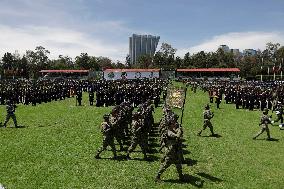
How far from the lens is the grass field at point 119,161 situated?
567 inches

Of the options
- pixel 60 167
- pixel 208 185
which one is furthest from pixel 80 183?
pixel 208 185

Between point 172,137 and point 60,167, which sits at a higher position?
point 172,137

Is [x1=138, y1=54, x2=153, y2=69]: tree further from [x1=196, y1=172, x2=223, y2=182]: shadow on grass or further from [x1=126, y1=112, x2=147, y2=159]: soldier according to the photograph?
[x1=196, y1=172, x2=223, y2=182]: shadow on grass

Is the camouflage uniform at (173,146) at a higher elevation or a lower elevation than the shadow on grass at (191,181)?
higher

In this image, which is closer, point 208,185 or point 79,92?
point 208,185

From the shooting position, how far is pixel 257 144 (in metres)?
21.7

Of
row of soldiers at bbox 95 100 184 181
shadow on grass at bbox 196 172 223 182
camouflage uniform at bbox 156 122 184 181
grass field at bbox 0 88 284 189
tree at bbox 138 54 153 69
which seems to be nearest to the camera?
camouflage uniform at bbox 156 122 184 181

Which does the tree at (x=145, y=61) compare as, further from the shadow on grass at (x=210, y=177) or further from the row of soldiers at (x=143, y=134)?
the shadow on grass at (x=210, y=177)

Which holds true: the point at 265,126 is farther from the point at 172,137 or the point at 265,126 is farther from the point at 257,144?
the point at 172,137

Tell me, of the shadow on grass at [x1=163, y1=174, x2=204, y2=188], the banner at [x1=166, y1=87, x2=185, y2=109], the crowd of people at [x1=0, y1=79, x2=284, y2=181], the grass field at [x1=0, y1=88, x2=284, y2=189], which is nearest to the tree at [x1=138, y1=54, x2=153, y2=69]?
the crowd of people at [x1=0, y1=79, x2=284, y2=181]

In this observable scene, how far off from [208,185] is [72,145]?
879cm

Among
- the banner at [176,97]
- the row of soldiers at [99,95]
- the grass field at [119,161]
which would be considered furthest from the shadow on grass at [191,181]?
the row of soldiers at [99,95]

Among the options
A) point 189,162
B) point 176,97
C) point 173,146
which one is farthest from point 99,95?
point 173,146

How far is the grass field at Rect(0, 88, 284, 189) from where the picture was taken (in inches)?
567
